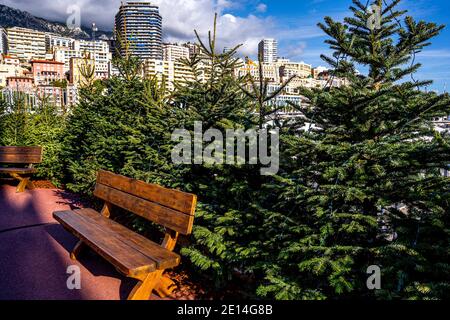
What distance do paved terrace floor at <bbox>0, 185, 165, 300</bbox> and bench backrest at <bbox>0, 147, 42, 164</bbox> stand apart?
1.71m

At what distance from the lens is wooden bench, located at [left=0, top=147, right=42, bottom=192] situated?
7.28 metres

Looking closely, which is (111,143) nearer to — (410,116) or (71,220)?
(71,220)

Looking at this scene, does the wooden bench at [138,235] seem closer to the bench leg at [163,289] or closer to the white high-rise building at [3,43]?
the bench leg at [163,289]

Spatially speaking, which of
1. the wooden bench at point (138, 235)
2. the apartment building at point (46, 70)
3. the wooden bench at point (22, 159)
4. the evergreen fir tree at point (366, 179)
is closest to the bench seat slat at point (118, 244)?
the wooden bench at point (138, 235)

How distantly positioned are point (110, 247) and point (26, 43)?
191592 millimetres

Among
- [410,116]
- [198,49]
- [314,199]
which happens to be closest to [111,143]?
[198,49]

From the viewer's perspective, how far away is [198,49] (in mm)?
4383

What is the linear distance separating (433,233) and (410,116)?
89 centimetres

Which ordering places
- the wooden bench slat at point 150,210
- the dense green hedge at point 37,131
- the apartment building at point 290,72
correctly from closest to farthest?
1. the wooden bench slat at point 150,210
2. the apartment building at point 290,72
3. the dense green hedge at point 37,131

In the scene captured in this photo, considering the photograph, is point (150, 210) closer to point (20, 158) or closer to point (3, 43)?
point (20, 158)

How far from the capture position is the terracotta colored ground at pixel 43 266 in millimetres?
3299

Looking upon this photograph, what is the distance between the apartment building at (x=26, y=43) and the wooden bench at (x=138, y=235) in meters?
177

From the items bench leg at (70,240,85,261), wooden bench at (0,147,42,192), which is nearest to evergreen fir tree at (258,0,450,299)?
bench leg at (70,240,85,261)

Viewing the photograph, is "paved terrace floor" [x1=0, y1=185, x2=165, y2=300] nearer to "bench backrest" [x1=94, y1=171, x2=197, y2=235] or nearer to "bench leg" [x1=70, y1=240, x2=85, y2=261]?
"bench leg" [x1=70, y1=240, x2=85, y2=261]
